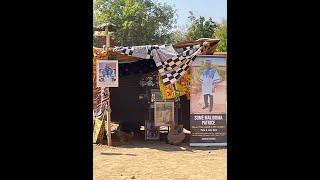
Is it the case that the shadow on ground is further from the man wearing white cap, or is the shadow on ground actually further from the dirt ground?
the man wearing white cap

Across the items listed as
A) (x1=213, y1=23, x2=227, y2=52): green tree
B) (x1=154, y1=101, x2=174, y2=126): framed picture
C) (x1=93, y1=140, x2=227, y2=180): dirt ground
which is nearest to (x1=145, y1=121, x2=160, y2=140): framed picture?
(x1=93, y1=140, x2=227, y2=180): dirt ground

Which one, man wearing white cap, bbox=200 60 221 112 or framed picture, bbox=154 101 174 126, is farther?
framed picture, bbox=154 101 174 126

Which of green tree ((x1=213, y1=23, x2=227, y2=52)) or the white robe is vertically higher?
green tree ((x1=213, y1=23, x2=227, y2=52))

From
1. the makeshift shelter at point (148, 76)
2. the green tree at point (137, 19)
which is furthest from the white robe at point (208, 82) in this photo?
the green tree at point (137, 19)

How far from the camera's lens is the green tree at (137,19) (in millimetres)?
28953

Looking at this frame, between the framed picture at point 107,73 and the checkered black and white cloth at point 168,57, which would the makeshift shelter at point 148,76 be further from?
the framed picture at point 107,73

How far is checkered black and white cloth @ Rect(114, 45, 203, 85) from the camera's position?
965cm

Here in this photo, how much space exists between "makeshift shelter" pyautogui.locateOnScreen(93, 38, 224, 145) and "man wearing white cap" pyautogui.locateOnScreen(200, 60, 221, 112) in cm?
38

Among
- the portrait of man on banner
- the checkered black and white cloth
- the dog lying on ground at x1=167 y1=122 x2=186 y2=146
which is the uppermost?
the checkered black and white cloth

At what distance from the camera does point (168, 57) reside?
968cm
